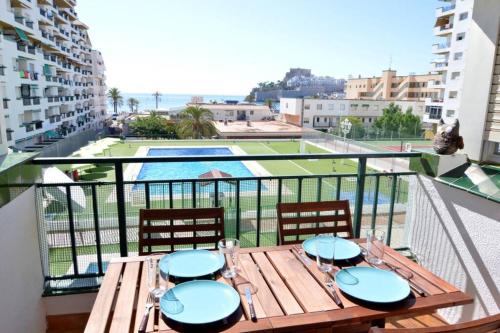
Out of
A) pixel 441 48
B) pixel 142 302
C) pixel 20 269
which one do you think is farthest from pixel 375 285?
pixel 441 48

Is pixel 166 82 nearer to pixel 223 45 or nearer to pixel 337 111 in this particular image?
pixel 223 45

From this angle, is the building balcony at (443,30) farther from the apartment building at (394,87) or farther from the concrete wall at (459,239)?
the concrete wall at (459,239)

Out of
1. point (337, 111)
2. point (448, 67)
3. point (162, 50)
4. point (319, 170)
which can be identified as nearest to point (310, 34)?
point (337, 111)

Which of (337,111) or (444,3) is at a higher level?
(444,3)

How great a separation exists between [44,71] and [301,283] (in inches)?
1279

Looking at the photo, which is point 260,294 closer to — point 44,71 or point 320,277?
point 320,277

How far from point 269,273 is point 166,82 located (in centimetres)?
18364

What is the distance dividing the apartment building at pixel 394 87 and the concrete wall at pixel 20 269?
46.7 metres

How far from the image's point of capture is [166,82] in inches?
6860

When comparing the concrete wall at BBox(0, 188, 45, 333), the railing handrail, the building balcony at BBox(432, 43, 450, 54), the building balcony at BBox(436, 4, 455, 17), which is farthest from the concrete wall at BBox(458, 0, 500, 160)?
the building balcony at BBox(436, 4, 455, 17)

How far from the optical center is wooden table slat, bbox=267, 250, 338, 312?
125cm

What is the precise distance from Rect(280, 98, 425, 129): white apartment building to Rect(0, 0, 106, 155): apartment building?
26.0m

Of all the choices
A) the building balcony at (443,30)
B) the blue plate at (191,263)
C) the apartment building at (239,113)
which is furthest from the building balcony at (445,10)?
the blue plate at (191,263)

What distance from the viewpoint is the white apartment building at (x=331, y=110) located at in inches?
1576
